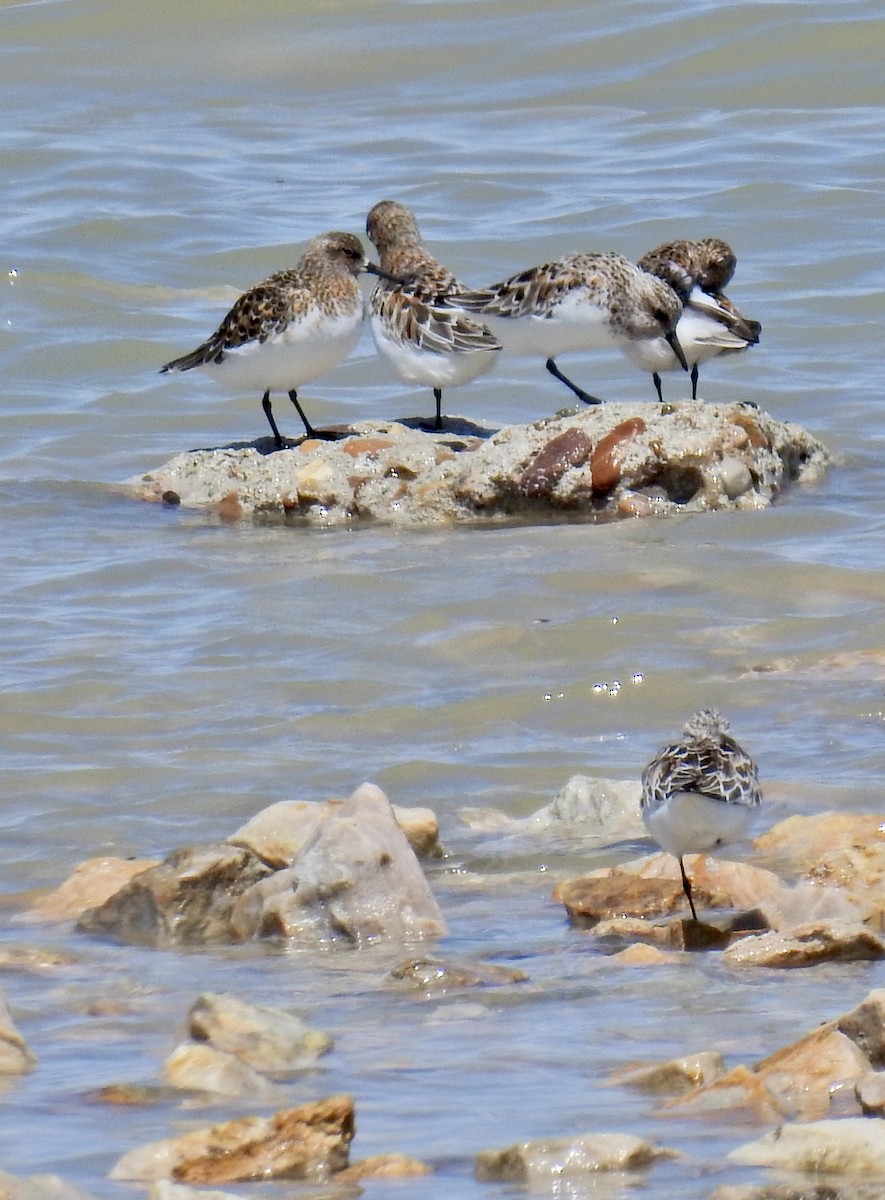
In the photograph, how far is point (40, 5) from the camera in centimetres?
2180

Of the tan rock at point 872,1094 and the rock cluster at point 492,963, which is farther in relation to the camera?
the tan rock at point 872,1094

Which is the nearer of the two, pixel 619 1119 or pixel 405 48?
pixel 619 1119

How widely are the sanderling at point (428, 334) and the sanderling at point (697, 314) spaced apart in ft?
2.92

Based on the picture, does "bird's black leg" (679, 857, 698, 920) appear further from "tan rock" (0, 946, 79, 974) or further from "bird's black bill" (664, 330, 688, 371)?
"bird's black bill" (664, 330, 688, 371)

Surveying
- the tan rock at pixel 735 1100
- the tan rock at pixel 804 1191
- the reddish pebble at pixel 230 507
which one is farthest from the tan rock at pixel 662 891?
the reddish pebble at pixel 230 507

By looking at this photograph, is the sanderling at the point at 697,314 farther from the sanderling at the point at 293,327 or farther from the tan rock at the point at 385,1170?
the tan rock at the point at 385,1170

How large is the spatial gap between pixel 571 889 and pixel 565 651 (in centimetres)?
248

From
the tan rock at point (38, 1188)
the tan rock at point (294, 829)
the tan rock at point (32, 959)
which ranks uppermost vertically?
the tan rock at point (294, 829)

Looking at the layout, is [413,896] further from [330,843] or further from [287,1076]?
[287,1076]

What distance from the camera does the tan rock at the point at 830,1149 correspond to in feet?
10.7

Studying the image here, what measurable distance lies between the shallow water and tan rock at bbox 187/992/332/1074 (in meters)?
0.08

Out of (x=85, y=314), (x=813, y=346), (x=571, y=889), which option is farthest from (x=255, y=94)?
(x=571, y=889)

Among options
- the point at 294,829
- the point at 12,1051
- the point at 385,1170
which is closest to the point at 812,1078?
the point at 385,1170

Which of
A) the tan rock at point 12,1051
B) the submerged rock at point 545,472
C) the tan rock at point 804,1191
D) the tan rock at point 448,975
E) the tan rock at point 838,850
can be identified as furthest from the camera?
the submerged rock at point 545,472
